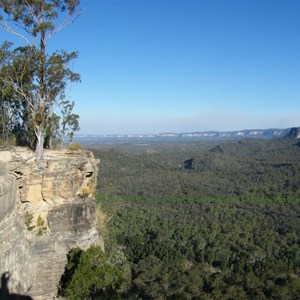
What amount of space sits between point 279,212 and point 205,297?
55042 mm

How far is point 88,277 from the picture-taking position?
14328mm

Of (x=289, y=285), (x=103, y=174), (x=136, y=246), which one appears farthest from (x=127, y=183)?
(x=289, y=285)

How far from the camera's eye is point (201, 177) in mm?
138875

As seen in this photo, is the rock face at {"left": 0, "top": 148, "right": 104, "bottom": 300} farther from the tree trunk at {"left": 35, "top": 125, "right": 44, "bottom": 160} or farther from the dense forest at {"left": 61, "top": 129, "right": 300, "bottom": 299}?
the dense forest at {"left": 61, "top": 129, "right": 300, "bottom": 299}

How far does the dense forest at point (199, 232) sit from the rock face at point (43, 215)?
1.57m

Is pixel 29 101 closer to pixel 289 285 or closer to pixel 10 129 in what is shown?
pixel 10 129

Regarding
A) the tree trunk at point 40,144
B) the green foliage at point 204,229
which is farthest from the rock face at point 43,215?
the green foliage at point 204,229

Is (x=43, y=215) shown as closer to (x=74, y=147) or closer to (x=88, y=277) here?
(x=88, y=277)

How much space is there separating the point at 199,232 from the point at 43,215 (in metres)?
66.5

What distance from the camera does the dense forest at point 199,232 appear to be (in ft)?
145

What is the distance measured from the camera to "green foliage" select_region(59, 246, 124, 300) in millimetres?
14016

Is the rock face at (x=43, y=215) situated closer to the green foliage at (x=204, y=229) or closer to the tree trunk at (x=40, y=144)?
the tree trunk at (x=40, y=144)

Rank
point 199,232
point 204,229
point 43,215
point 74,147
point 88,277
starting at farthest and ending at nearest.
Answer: point 204,229 → point 199,232 → point 74,147 → point 43,215 → point 88,277

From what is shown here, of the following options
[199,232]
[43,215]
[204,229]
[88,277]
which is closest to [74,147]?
[43,215]
